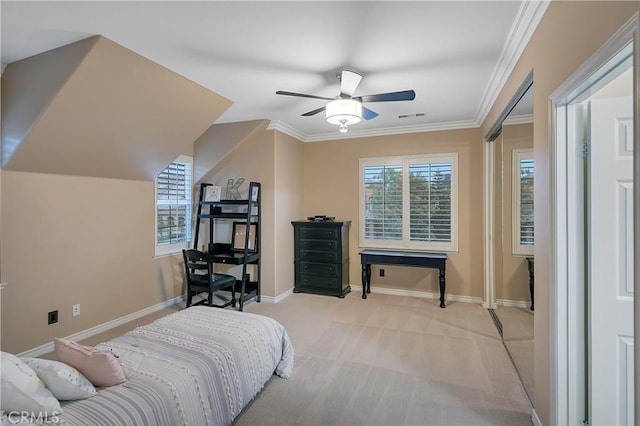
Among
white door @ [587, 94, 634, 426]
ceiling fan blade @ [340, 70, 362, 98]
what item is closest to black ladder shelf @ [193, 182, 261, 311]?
ceiling fan blade @ [340, 70, 362, 98]

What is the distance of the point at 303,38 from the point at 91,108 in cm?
190

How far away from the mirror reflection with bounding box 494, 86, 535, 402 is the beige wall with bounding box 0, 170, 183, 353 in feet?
13.5

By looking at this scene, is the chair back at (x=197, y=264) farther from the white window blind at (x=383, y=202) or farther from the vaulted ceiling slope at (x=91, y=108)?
the white window blind at (x=383, y=202)

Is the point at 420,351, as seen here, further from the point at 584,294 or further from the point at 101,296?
the point at 101,296

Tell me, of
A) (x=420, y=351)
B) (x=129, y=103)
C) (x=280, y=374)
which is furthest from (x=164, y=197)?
(x=420, y=351)

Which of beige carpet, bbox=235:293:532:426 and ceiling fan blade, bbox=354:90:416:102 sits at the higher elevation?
ceiling fan blade, bbox=354:90:416:102

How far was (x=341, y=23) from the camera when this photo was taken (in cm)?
213

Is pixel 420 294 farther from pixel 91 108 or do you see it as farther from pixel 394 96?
pixel 91 108

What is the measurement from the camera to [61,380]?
1.45m

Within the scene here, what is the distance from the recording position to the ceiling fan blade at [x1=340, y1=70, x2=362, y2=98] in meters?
2.67

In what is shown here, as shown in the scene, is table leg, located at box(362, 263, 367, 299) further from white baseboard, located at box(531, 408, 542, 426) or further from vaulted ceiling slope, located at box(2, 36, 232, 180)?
vaulted ceiling slope, located at box(2, 36, 232, 180)

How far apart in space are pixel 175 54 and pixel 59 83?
2.86 ft

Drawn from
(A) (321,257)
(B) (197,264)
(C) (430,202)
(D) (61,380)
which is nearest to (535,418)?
(D) (61,380)

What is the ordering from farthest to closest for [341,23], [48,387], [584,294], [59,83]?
1. [59,83]
2. [341,23]
3. [584,294]
4. [48,387]
